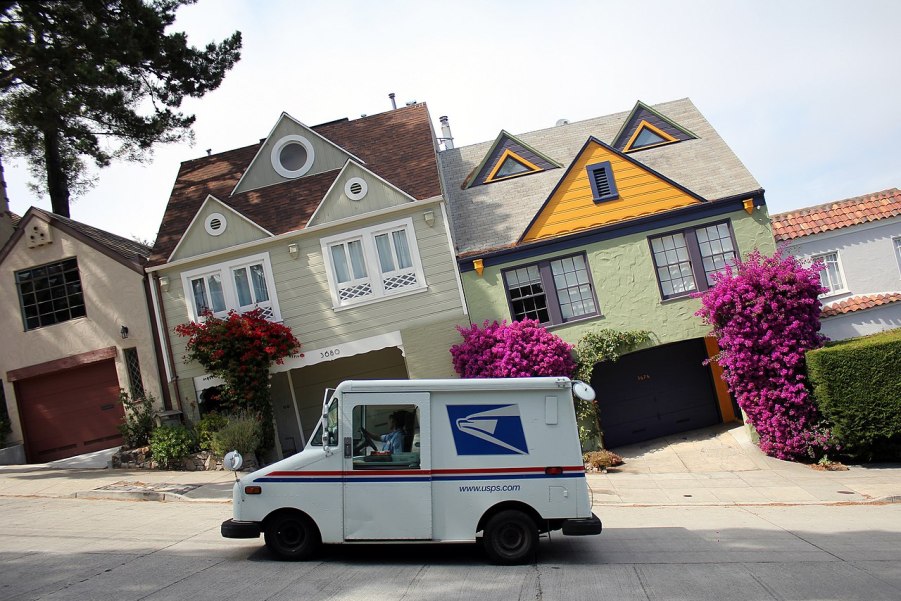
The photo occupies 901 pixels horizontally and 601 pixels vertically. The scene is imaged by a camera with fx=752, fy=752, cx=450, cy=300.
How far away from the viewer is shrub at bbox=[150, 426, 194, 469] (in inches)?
656

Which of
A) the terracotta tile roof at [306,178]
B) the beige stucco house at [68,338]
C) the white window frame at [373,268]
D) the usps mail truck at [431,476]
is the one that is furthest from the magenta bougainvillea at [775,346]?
the beige stucco house at [68,338]

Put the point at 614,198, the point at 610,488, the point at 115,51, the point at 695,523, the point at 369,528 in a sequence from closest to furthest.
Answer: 1. the point at 369,528
2. the point at 695,523
3. the point at 610,488
4. the point at 115,51
5. the point at 614,198

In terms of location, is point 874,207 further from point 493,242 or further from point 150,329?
point 150,329

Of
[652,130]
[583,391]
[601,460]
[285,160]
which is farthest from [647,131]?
[583,391]

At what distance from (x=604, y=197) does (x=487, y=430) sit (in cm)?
1075

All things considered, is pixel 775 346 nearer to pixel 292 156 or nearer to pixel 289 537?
pixel 289 537

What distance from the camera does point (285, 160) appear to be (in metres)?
20.1

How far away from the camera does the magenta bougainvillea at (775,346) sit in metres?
15.6

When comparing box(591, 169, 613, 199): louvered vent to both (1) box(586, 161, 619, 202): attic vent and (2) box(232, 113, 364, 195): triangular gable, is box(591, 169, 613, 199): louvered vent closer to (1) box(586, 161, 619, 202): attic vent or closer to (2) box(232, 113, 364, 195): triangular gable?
(1) box(586, 161, 619, 202): attic vent

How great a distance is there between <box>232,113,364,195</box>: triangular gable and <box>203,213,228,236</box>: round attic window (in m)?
1.43

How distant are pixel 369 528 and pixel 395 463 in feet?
2.63

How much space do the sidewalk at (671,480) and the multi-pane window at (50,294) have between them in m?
3.70

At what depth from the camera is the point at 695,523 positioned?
11.5m

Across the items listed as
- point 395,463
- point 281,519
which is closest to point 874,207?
point 395,463
